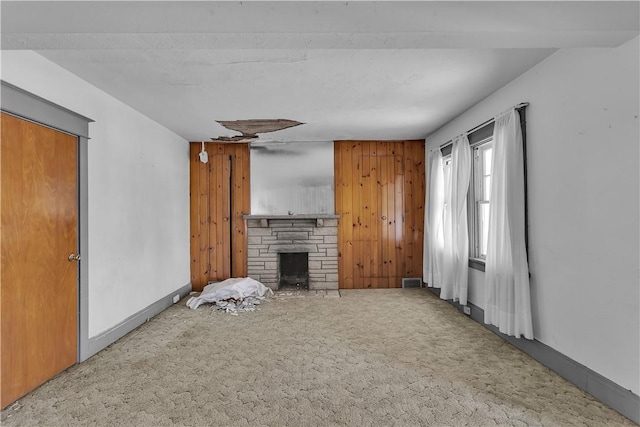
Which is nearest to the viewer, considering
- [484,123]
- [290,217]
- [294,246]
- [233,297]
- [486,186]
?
[484,123]

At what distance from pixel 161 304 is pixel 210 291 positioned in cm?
65

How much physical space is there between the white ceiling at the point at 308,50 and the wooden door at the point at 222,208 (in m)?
0.95

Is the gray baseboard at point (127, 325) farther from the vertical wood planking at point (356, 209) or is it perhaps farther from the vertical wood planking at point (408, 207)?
the vertical wood planking at point (408, 207)

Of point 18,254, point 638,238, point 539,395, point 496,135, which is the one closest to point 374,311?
point 539,395

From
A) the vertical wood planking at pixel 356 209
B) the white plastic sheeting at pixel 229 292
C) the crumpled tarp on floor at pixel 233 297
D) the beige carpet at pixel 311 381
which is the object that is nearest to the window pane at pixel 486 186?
the beige carpet at pixel 311 381

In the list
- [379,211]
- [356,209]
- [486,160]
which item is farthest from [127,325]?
[486,160]

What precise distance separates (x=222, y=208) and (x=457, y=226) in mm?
3631

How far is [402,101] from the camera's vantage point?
11.1 ft

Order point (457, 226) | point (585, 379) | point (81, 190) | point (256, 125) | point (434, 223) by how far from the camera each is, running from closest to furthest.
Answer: point (585, 379), point (81, 190), point (457, 226), point (256, 125), point (434, 223)

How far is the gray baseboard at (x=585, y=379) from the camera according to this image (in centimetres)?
189

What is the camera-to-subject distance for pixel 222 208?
5.29m

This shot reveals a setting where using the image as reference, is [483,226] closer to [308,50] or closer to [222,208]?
[308,50]

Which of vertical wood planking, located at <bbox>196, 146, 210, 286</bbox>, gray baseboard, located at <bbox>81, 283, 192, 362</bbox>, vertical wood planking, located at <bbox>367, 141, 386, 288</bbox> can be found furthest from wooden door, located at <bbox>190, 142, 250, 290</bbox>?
vertical wood planking, located at <bbox>367, 141, 386, 288</bbox>

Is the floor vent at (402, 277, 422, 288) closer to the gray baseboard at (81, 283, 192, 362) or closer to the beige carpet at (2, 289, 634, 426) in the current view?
the beige carpet at (2, 289, 634, 426)
